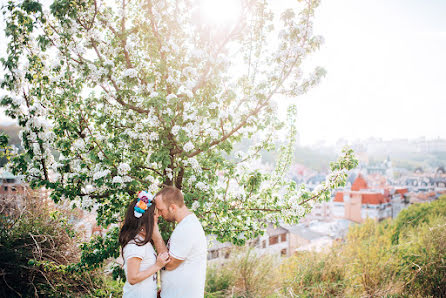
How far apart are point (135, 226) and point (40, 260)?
264 centimetres

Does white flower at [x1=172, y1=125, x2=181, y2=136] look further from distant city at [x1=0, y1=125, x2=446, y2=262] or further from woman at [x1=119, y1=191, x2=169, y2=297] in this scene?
distant city at [x1=0, y1=125, x2=446, y2=262]

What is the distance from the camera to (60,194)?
309 centimetres

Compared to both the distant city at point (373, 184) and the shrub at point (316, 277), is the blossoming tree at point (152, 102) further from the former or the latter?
the distant city at point (373, 184)

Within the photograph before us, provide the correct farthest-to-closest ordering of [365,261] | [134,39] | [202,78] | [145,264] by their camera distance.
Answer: [365,261], [134,39], [202,78], [145,264]

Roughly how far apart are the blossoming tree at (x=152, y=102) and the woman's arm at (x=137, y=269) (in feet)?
2.49

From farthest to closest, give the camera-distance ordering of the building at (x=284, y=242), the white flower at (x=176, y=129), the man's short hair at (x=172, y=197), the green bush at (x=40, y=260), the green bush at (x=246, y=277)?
the building at (x=284, y=242) < the green bush at (x=246, y=277) < the green bush at (x=40, y=260) < the white flower at (x=176, y=129) < the man's short hair at (x=172, y=197)

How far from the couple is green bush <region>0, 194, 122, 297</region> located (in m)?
2.18

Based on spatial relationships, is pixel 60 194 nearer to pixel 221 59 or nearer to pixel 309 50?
pixel 221 59

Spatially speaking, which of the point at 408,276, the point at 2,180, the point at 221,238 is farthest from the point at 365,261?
the point at 2,180

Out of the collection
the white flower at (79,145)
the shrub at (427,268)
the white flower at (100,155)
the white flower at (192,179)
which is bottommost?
the shrub at (427,268)

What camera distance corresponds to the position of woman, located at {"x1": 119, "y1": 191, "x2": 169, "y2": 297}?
8.02 ft

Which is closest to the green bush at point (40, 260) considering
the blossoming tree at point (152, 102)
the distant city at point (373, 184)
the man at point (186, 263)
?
the blossoming tree at point (152, 102)

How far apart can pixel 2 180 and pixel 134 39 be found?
15.1 ft

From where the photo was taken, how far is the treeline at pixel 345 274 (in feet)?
16.1
